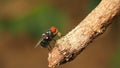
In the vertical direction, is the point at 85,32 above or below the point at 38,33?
below

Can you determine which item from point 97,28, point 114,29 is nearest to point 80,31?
point 97,28

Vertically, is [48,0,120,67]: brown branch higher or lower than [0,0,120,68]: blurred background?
lower

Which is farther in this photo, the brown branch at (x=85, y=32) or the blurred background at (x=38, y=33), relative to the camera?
the blurred background at (x=38, y=33)

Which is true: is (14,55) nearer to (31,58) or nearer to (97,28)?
(31,58)

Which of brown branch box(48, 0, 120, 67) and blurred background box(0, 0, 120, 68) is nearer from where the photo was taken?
brown branch box(48, 0, 120, 67)
